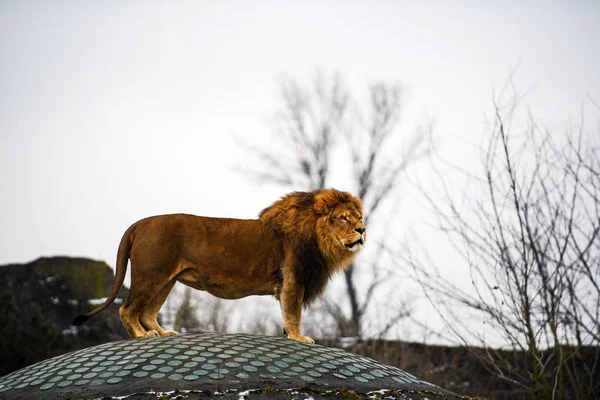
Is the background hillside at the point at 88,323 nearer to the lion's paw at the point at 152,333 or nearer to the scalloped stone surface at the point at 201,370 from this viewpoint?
the lion's paw at the point at 152,333

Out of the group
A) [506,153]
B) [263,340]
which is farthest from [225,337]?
[506,153]

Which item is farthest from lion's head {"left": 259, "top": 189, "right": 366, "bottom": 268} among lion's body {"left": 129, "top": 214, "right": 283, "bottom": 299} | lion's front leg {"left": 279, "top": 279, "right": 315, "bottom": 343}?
lion's front leg {"left": 279, "top": 279, "right": 315, "bottom": 343}

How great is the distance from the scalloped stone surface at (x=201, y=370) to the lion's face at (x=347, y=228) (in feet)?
2.70

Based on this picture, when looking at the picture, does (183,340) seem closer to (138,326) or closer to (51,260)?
(138,326)

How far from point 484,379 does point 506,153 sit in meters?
7.96

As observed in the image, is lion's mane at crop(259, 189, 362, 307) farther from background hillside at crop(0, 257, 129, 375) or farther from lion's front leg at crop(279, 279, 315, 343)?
background hillside at crop(0, 257, 129, 375)

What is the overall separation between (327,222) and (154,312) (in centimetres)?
151

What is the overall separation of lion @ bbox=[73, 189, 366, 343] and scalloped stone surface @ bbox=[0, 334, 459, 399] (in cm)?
43

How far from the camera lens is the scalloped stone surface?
150 inches

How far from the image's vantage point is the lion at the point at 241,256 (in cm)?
496

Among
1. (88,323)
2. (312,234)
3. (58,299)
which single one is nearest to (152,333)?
(312,234)

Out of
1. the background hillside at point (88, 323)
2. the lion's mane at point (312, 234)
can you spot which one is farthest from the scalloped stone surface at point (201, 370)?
the background hillside at point (88, 323)

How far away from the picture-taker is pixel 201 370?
3.93 meters

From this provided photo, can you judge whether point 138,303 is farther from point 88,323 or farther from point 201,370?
point 88,323
